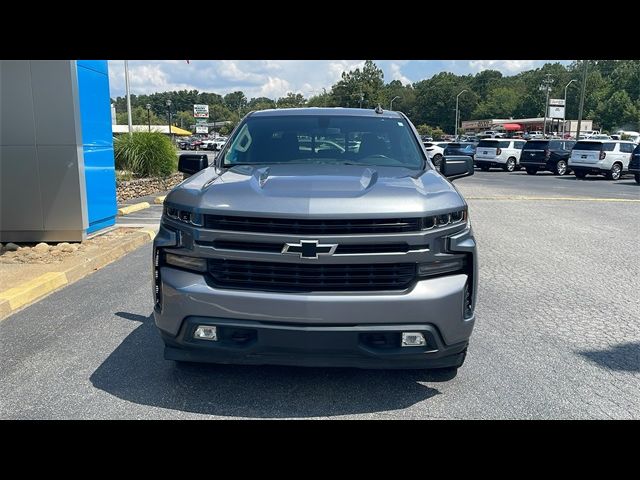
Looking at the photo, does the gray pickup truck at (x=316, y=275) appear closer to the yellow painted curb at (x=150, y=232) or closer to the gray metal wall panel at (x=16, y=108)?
the gray metal wall panel at (x=16, y=108)

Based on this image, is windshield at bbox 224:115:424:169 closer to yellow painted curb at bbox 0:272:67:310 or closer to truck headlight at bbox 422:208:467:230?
truck headlight at bbox 422:208:467:230

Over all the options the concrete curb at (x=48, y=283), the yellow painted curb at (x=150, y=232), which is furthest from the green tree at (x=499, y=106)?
the concrete curb at (x=48, y=283)

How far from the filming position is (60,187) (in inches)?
311

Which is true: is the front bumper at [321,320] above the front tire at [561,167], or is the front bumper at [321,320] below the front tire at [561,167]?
above

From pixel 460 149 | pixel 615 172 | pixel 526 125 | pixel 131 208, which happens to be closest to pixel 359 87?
pixel 526 125

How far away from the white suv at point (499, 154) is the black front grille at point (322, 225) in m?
28.5

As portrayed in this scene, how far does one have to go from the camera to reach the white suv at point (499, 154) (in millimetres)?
29984

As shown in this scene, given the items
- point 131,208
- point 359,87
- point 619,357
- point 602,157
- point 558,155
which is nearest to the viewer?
point 619,357

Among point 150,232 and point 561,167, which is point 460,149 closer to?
point 561,167

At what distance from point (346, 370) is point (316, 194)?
1398mm

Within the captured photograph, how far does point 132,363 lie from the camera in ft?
13.4
